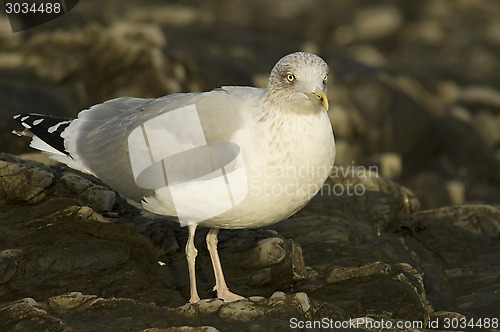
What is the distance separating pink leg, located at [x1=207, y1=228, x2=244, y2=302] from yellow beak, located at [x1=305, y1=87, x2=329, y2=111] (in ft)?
5.49

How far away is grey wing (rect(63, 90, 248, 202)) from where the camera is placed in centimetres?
588

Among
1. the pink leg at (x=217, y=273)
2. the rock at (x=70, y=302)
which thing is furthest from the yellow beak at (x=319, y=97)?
the rock at (x=70, y=302)

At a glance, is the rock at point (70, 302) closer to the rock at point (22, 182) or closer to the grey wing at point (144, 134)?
the grey wing at point (144, 134)

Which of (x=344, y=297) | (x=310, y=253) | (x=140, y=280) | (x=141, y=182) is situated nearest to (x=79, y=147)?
(x=141, y=182)

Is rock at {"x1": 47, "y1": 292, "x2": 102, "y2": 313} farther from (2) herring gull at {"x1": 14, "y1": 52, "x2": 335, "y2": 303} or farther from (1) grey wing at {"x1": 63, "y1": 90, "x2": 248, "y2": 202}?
(1) grey wing at {"x1": 63, "y1": 90, "x2": 248, "y2": 202}

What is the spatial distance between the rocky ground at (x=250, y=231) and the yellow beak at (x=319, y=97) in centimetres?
155

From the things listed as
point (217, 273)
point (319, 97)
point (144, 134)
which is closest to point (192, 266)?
point (217, 273)

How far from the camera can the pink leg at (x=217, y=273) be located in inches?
228

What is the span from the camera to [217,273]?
19.8 feet

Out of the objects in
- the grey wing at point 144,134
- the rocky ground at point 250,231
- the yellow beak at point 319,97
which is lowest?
the rocky ground at point 250,231

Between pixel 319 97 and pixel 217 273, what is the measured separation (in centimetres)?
184

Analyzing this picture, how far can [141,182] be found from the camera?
620 cm

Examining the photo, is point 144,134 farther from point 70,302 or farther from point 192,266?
point 70,302

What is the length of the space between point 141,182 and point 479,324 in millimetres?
3278
